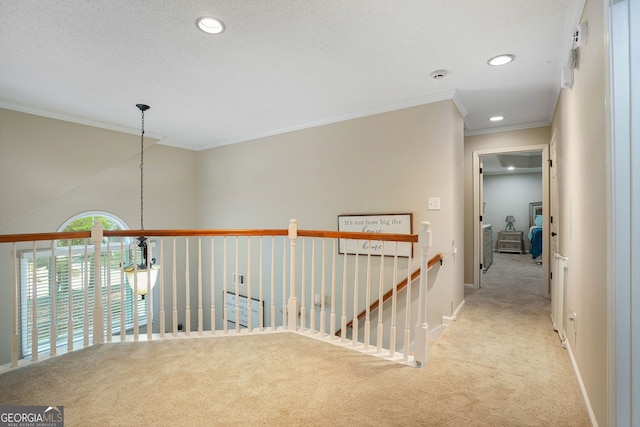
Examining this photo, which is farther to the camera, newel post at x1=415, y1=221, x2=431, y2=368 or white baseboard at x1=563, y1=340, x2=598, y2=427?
newel post at x1=415, y1=221, x2=431, y2=368

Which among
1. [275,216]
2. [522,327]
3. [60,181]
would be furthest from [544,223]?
[60,181]

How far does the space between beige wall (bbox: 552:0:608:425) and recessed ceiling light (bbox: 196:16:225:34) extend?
2.05 m

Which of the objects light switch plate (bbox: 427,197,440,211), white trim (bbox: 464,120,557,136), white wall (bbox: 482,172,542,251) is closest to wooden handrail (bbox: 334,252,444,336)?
light switch plate (bbox: 427,197,440,211)

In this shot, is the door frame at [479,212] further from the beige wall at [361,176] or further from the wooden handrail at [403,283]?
the wooden handrail at [403,283]

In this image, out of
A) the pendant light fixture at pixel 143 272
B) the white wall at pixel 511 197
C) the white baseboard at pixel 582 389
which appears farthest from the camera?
the white wall at pixel 511 197

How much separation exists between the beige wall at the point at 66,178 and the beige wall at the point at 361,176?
3.42ft

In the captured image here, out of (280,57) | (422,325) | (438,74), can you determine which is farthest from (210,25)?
(422,325)

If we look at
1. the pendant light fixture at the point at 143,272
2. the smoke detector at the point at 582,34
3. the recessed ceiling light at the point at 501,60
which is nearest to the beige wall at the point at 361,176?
the recessed ceiling light at the point at 501,60

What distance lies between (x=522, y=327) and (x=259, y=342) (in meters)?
2.54

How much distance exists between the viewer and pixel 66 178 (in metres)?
3.88

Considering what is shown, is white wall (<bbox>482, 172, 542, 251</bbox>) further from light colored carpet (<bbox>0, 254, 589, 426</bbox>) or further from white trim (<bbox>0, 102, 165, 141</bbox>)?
white trim (<bbox>0, 102, 165, 141</bbox>)

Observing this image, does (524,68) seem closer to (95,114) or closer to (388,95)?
(388,95)

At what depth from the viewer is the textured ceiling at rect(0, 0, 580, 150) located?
190cm

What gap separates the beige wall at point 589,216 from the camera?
1397 mm
